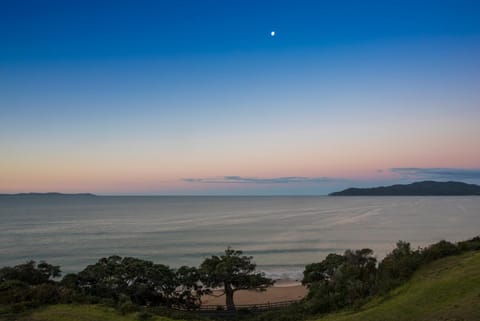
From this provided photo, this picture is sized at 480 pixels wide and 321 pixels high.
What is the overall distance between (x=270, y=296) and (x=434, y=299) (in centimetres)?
2341

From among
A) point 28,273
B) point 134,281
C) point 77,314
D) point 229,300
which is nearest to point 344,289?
point 229,300

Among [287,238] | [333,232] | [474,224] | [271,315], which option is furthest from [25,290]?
[474,224]

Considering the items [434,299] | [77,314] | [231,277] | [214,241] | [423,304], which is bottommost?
[214,241]

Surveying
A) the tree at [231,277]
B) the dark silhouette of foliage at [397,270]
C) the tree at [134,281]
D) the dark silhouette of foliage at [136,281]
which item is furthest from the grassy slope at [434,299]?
the tree at [134,281]

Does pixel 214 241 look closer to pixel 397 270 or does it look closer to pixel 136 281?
pixel 136 281

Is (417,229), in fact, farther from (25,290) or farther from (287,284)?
(25,290)

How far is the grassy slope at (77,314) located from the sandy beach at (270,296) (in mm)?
17454

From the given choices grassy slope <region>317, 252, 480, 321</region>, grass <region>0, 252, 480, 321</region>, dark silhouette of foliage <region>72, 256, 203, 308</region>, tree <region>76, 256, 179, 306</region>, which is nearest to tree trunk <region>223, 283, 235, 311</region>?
dark silhouette of foliage <region>72, 256, 203, 308</region>

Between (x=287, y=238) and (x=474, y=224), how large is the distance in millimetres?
54383

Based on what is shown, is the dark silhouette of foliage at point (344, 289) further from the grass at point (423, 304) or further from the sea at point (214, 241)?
the sea at point (214, 241)

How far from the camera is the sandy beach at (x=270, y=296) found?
117 feet

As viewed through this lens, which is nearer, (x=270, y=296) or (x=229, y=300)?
(x=229, y=300)

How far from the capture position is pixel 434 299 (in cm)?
1530

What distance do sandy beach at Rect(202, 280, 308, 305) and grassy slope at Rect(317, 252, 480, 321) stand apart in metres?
18.5
